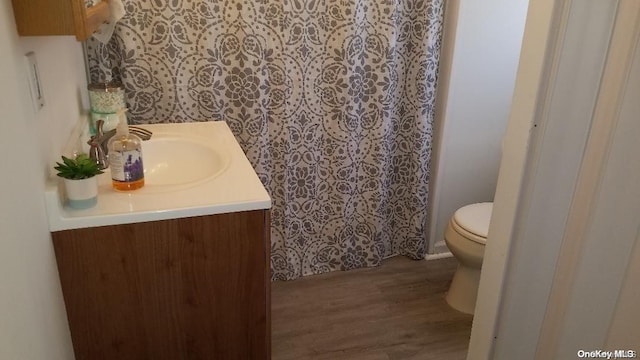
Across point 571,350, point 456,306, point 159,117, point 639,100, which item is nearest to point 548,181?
point 639,100

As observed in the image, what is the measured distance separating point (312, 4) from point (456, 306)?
1.55m

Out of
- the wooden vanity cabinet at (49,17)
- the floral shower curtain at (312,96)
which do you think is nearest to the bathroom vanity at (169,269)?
the wooden vanity cabinet at (49,17)

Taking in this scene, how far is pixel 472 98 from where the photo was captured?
2.51 m

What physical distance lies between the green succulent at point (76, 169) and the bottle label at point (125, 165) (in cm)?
10

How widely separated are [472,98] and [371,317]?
4.06 ft

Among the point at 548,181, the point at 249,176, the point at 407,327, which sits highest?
the point at 548,181

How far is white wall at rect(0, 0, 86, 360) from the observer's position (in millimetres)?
839

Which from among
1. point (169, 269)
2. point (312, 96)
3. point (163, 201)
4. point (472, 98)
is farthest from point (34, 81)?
point (472, 98)

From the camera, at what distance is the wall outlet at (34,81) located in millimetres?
1066

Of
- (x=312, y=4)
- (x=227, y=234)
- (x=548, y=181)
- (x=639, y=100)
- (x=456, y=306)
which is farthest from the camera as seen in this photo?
(x=456, y=306)

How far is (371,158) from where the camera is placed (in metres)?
2.44

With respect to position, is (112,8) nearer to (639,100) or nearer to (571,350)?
(639,100)

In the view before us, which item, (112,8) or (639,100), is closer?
(639,100)

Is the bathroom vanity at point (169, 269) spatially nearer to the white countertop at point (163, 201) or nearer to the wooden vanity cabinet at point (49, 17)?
the white countertop at point (163, 201)
